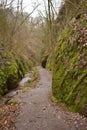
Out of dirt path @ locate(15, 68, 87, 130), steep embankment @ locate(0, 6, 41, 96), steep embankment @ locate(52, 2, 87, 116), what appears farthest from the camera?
steep embankment @ locate(0, 6, 41, 96)

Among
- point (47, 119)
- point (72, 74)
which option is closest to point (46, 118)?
point (47, 119)

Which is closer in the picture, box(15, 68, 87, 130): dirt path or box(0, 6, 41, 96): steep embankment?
box(15, 68, 87, 130): dirt path

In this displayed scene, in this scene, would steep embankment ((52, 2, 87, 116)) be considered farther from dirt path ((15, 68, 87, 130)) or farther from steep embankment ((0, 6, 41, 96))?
steep embankment ((0, 6, 41, 96))

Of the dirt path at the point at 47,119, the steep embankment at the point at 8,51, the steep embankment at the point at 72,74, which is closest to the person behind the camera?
the dirt path at the point at 47,119

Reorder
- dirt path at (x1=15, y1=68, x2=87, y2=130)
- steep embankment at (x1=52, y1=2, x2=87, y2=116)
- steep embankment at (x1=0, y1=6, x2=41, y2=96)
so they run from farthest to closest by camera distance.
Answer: steep embankment at (x1=0, y1=6, x2=41, y2=96) → steep embankment at (x1=52, y1=2, x2=87, y2=116) → dirt path at (x1=15, y1=68, x2=87, y2=130)

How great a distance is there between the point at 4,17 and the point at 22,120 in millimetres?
13417

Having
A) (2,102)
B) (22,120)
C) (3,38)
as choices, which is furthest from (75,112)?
(3,38)

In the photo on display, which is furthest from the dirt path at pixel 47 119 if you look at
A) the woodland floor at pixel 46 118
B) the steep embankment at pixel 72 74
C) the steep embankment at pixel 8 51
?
the steep embankment at pixel 8 51

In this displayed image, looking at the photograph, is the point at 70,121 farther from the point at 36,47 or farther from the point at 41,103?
the point at 36,47

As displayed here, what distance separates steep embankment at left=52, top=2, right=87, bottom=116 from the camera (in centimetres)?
884

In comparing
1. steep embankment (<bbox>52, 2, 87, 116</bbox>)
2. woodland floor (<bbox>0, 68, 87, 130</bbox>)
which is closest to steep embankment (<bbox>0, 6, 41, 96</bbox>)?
woodland floor (<bbox>0, 68, 87, 130</bbox>)

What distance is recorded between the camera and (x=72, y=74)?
10273mm

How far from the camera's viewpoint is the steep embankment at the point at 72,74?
348 inches

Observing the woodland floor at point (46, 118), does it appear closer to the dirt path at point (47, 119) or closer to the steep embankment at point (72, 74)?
the dirt path at point (47, 119)
